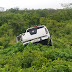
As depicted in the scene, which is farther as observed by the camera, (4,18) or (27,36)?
(4,18)

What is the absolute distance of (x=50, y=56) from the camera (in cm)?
367

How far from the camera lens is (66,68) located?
2.70 meters

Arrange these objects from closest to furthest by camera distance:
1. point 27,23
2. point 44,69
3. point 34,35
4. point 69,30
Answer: point 44,69
point 34,35
point 69,30
point 27,23

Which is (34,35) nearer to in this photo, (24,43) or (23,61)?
(24,43)

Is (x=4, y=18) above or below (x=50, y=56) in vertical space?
above

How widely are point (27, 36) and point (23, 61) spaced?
98.8 inches

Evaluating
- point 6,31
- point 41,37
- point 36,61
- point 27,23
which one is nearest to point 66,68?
point 36,61

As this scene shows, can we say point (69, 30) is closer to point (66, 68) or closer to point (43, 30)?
point (43, 30)

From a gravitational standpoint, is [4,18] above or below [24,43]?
above

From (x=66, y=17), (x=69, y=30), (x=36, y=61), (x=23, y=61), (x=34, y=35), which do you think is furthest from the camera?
(x=66, y=17)

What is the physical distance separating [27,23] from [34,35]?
9.41 metres

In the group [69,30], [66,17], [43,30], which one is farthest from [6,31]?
[66,17]

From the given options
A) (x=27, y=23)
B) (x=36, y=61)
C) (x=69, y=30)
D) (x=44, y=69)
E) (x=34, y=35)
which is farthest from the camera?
(x=27, y=23)

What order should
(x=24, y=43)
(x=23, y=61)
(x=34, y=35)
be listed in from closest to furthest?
(x=23, y=61)
(x=24, y=43)
(x=34, y=35)
